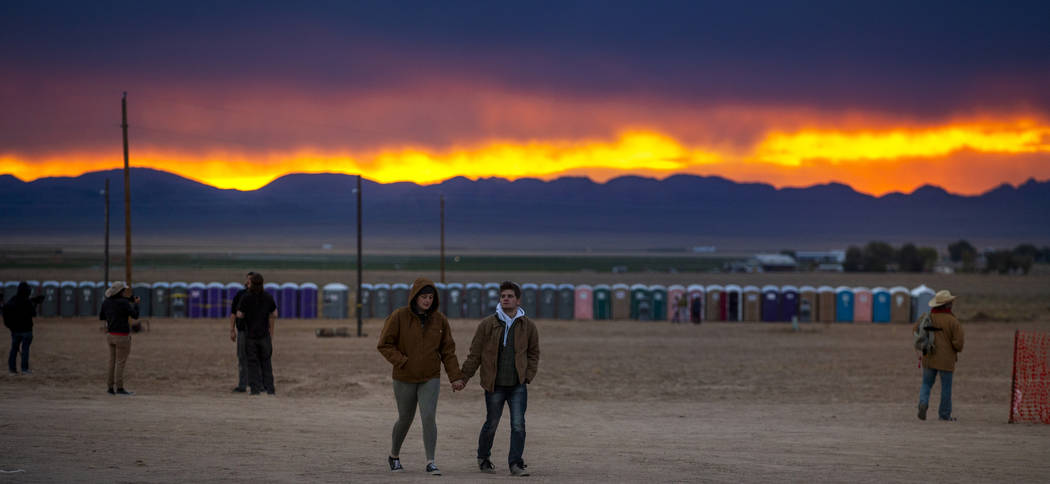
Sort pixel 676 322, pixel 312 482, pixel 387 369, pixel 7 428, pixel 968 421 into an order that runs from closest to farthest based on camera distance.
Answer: pixel 312 482 < pixel 7 428 < pixel 968 421 < pixel 387 369 < pixel 676 322

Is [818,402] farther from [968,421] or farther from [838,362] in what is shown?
[838,362]

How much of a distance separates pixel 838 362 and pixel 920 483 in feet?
57.8

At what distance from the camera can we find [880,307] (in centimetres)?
4506

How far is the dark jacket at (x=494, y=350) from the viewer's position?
9.55m

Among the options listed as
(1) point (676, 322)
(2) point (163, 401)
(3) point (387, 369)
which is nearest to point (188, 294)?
(1) point (676, 322)

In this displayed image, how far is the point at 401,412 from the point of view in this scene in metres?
9.48

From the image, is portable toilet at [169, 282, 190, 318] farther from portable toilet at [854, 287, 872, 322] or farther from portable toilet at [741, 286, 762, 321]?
portable toilet at [854, 287, 872, 322]

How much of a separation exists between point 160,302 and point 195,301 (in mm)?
1334

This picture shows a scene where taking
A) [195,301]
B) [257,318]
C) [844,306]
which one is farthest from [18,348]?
[844,306]

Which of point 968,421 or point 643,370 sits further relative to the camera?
point 643,370

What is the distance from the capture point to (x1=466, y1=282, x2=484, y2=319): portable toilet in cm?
4634

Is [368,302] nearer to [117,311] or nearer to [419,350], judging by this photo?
[117,311]

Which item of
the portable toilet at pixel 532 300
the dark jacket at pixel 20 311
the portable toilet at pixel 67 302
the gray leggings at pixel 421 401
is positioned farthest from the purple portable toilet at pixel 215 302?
the gray leggings at pixel 421 401

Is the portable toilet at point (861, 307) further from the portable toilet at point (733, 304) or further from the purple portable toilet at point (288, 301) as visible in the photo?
the purple portable toilet at point (288, 301)
